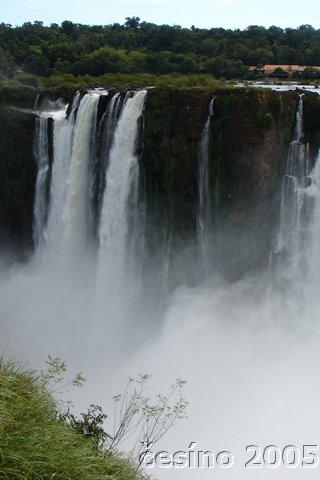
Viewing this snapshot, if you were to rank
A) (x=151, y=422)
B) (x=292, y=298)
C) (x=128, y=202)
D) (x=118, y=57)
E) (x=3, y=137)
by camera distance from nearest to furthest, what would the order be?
(x=151, y=422) < (x=292, y=298) < (x=128, y=202) < (x=3, y=137) < (x=118, y=57)

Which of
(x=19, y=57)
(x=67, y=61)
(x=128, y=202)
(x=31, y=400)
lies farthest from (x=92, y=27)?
(x=31, y=400)

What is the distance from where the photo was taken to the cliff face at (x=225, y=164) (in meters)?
16.8

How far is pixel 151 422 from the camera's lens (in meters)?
12.9

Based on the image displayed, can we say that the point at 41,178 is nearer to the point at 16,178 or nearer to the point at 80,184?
the point at 16,178

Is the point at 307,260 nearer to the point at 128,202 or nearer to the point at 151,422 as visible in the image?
the point at 128,202

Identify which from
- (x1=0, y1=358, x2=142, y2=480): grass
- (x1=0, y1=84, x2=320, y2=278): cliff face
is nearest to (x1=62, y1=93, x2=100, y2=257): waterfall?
(x1=0, y1=84, x2=320, y2=278): cliff face

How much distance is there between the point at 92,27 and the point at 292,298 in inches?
1938

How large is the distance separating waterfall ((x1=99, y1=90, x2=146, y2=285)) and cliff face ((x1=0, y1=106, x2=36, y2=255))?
14.2ft

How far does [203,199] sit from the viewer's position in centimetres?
→ 1802

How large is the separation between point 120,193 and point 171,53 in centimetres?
1740

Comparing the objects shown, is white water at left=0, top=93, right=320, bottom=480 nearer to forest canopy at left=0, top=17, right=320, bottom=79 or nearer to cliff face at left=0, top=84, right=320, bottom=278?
cliff face at left=0, top=84, right=320, bottom=278

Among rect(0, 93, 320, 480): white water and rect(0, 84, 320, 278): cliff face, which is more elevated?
rect(0, 84, 320, 278): cliff face

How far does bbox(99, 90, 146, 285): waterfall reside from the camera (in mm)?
18609

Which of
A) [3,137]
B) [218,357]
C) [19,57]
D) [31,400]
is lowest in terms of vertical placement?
[31,400]
